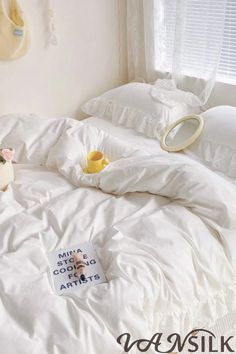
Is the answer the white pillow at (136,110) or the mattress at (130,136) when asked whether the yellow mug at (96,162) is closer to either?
the mattress at (130,136)

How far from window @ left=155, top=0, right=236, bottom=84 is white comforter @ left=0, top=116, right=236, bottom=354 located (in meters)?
0.88

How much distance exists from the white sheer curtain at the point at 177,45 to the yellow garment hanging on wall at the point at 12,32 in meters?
0.75

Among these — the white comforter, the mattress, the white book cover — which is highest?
the white comforter

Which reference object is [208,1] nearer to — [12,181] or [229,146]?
[229,146]

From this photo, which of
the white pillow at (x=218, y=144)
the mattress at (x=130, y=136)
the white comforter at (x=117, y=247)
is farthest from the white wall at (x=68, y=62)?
the white pillow at (x=218, y=144)

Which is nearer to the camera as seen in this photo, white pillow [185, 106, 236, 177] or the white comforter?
the white comforter

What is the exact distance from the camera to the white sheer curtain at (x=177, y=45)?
7.13 feet

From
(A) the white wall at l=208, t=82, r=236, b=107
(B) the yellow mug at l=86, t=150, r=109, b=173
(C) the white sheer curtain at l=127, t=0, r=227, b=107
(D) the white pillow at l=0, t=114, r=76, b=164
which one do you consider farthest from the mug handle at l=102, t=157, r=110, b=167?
(A) the white wall at l=208, t=82, r=236, b=107

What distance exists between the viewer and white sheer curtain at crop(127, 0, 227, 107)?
85.6 inches

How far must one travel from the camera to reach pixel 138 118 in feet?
7.08

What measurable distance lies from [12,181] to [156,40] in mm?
1349

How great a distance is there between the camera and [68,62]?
235 centimetres

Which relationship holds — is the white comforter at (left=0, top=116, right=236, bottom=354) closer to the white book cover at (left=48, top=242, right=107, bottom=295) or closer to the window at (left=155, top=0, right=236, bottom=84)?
the white book cover at (left=48, top=242, right=107, bottom=295)

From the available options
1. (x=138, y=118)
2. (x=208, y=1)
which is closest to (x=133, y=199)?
(x=138, y=118)
